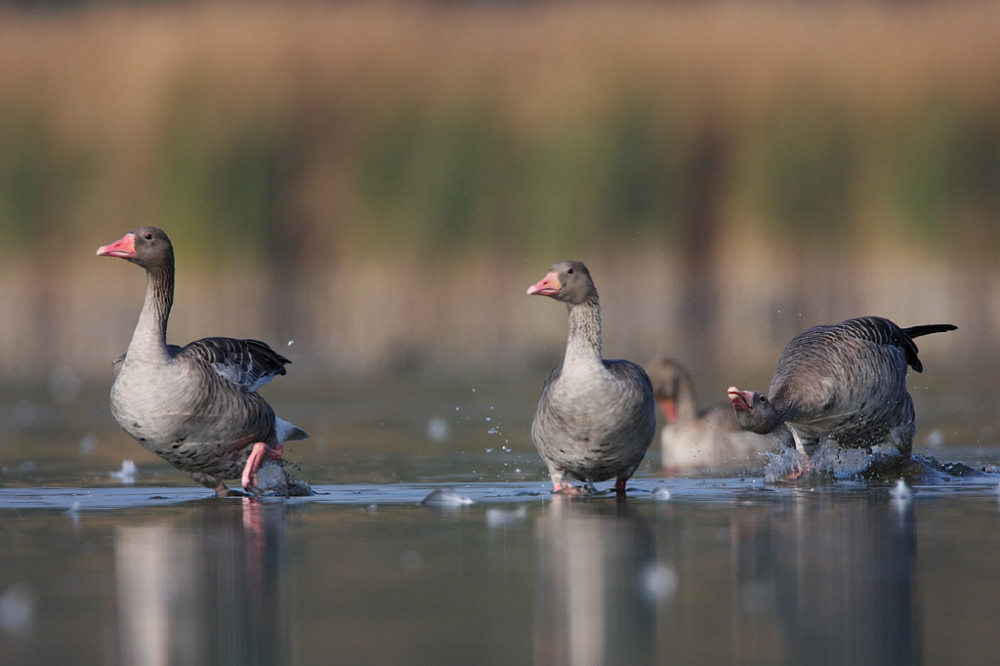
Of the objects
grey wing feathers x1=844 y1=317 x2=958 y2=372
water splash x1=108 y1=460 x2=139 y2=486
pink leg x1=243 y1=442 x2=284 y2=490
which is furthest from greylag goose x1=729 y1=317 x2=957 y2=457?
water splash x1=108 y1=460 x2=139 y2=486

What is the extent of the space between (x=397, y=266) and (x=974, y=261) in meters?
7.69

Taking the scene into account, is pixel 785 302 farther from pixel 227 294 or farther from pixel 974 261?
pixel 227 294

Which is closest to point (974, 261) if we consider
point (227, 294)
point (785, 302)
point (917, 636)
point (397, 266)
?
point (785, 302)

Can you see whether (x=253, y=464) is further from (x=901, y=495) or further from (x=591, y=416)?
(x=901, y=495)

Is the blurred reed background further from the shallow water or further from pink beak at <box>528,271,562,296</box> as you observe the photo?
the shallow water

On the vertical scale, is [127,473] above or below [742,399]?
below

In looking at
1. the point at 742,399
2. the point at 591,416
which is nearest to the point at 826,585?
the point at 591,416

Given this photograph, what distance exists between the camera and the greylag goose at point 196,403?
→ 932 centimetres

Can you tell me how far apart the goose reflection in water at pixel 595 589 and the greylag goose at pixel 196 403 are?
220cm

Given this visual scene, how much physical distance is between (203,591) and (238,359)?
394 centimetres

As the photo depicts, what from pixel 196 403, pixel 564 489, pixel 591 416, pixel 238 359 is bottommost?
pixel 564 489

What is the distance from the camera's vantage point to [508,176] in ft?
72.2

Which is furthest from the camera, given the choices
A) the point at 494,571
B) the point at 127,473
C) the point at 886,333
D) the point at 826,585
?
the point at 886,333

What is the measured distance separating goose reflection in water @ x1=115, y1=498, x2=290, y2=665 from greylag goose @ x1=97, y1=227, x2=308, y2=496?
41.0 inches
